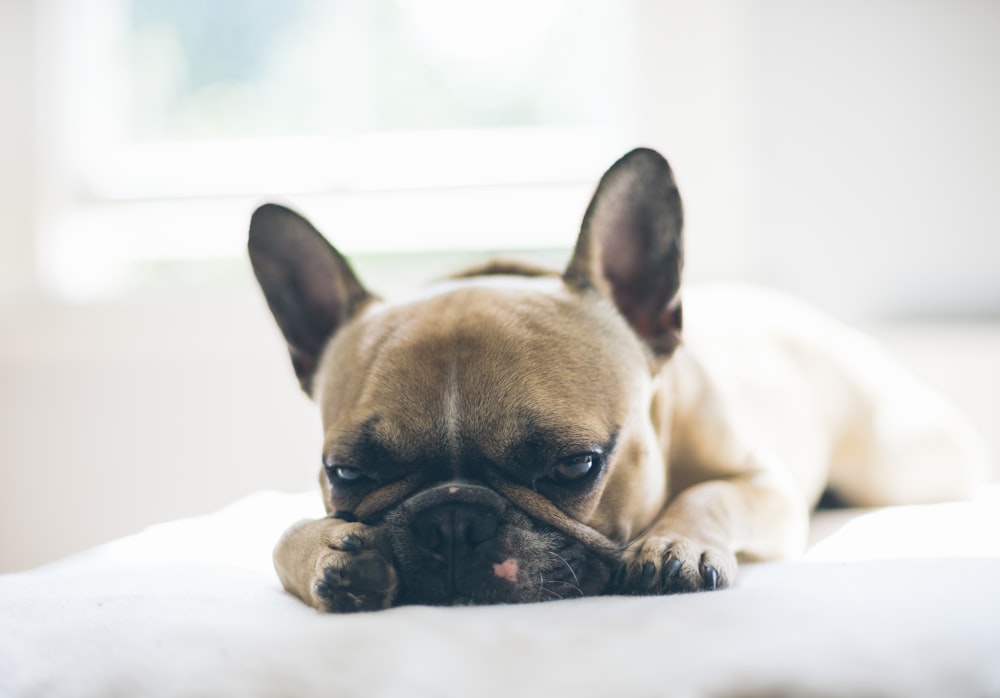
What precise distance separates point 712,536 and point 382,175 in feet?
7.61

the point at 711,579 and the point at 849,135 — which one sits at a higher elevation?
the point at 849,135

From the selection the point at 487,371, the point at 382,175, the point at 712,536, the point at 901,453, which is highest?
the point at 382,175

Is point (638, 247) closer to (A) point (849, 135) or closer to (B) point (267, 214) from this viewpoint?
(B) point (267, 214)

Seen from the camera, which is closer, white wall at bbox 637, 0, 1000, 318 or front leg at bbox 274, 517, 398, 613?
front leg at bbox 274, 517, 398, 613

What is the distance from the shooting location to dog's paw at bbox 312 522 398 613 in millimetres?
1106

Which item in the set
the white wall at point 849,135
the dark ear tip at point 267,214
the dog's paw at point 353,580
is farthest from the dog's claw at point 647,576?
the white wall at point 849,135

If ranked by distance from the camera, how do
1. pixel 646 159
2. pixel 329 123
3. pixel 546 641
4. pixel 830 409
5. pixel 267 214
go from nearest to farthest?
pixel 546 641
pixel 646 159
pixel 267 214
pixel 830 409
pixel 329 123

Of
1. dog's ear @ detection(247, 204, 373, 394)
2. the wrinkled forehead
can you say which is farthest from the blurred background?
the wrinkled forehead

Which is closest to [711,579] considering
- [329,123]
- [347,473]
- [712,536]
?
[712,536]

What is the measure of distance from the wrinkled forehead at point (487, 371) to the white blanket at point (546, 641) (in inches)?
10.1

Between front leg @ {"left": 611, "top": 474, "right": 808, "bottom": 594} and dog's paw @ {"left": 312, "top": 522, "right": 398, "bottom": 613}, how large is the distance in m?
0.30

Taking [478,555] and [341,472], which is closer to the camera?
[478,555]

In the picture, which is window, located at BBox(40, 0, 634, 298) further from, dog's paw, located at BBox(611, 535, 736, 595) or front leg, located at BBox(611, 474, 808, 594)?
dog's paw, located at BBox(611, 535, 736, 595)

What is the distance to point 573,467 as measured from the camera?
4.03 feet
